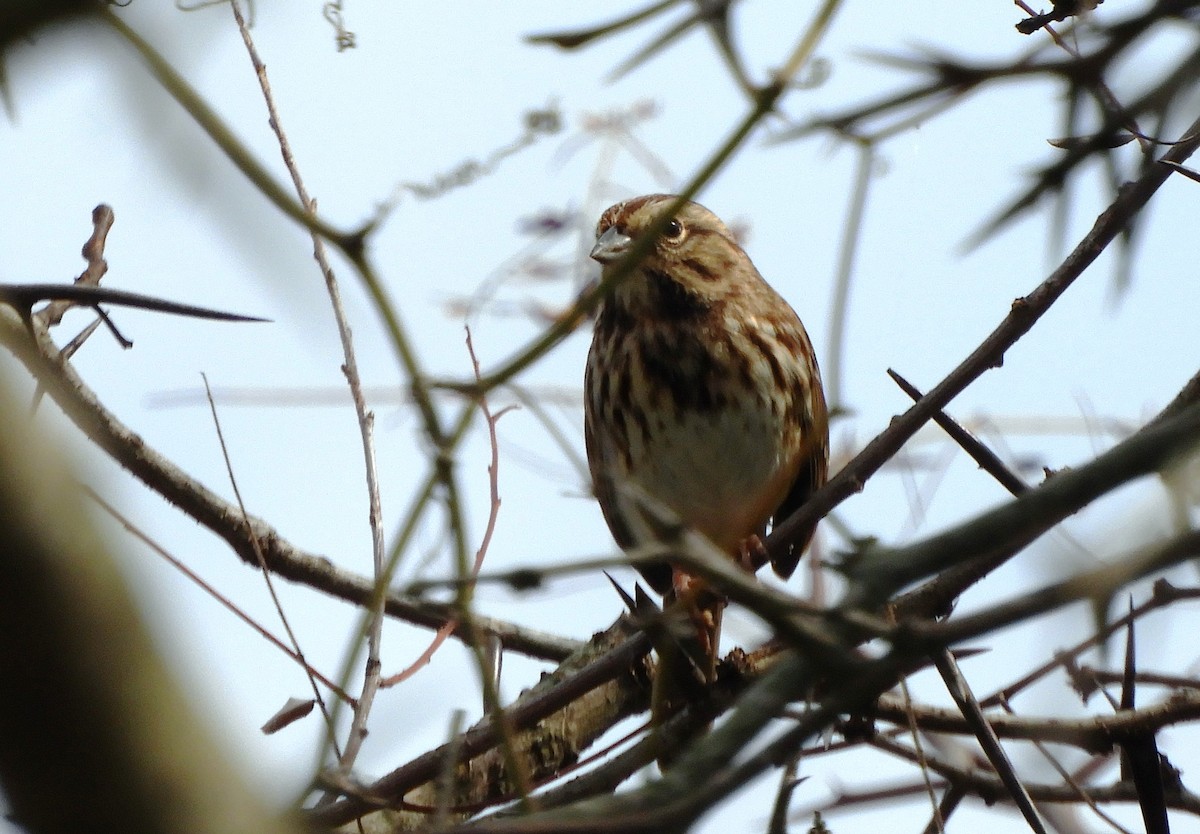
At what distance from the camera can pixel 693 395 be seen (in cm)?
448

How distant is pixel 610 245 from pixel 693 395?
1.70 feet

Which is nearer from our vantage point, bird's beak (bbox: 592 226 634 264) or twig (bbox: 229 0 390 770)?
twig (bbox: 229 0 390 770)

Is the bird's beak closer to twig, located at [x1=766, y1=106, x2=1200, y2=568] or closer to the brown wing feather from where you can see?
the brown wing feather

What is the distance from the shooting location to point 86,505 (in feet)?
3.74

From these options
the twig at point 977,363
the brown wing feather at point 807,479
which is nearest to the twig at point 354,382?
the twig at point 977,363

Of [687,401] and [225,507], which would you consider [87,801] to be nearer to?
[225,507]

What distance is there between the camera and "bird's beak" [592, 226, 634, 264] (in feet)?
14.1

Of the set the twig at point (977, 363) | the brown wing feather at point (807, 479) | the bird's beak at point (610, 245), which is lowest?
the twig at point (977, 363)

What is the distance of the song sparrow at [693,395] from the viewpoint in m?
4.48

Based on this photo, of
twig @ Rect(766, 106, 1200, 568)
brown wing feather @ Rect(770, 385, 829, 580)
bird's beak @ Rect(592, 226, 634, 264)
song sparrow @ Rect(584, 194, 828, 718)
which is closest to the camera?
twig @ Rect(766, 106, 1200, 568)

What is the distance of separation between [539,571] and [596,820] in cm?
24

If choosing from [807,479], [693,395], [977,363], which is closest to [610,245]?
[693,395]

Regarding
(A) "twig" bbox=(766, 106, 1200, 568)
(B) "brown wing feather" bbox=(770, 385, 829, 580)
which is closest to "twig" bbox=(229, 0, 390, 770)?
(A) "twig" bbox=(766, 106, 1200, 568)

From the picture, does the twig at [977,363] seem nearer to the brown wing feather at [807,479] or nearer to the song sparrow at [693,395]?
the song sparrow at [693,395]
